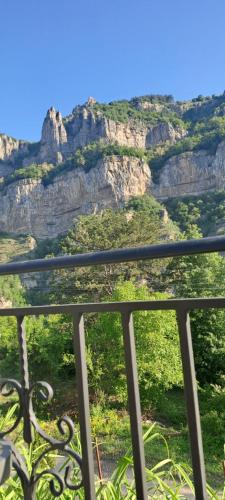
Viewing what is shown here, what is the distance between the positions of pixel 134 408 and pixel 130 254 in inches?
12.4

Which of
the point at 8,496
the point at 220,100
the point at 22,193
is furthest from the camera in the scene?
the point at 220,100

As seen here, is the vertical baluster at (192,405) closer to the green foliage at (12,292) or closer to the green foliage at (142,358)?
the green foliage at (142,358)

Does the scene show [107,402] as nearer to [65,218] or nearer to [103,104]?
[65,218]

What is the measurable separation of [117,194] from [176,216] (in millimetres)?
11771

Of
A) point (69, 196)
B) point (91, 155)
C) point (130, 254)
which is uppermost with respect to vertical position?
point (91, 155)

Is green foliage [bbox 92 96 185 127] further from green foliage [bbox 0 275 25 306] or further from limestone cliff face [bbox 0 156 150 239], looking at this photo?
green foliage [bbox 0 275 25 306]

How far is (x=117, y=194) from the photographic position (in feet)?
215

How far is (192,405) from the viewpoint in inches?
31.0

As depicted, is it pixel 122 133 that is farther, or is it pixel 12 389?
pixel 122 133

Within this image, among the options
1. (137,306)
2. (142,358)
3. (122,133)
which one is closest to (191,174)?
(122,133)

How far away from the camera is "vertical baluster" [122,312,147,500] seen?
86 centimetres

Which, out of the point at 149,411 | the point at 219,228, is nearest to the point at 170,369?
the point at 149,411

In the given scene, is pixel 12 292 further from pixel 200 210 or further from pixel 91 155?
pixel 91 155

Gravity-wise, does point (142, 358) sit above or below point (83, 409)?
below
